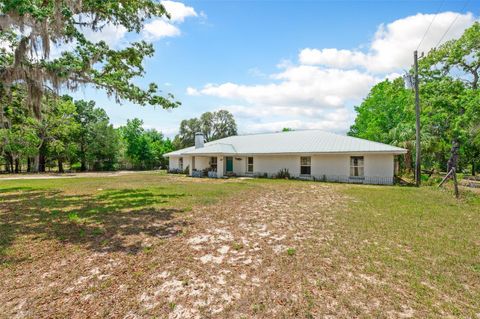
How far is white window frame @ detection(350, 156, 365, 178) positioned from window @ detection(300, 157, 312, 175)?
10.6ft

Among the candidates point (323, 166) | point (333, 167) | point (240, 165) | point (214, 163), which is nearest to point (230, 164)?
point (240, 165)

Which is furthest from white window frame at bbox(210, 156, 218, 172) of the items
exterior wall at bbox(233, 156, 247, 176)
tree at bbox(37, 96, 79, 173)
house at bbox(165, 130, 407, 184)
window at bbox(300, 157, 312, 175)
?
tree at bbox(37, 96, 79, 173)

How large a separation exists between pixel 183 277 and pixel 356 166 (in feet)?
57.3

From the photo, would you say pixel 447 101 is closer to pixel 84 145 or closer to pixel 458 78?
pixel 458 78

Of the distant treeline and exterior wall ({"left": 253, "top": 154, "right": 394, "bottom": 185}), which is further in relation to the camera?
the distant treeline

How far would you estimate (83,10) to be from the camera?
29.0 ft

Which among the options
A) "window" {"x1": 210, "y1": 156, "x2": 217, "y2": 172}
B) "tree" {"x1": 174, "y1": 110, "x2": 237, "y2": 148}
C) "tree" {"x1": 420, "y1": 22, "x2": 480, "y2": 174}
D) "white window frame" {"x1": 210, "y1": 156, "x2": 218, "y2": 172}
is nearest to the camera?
"tree" {"x1": 420, "y1": 22, "x2": 480, "y2": 174}

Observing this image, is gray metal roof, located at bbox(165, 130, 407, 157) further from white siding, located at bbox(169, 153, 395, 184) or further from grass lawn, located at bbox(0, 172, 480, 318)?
grass lawn, located at bbox(0, 172, 480, 318)

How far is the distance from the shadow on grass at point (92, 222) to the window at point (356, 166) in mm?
14356

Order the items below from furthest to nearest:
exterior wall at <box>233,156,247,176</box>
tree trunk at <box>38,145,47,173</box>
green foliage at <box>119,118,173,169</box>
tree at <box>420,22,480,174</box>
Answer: green foliage at <box>119,118,173,169</box> < tree trunk at <box>38,145,47,173</box> < exterior wall at <box>233,156,247,176</box> < tree at <box>420,22,480,174</box>

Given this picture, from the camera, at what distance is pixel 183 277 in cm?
397

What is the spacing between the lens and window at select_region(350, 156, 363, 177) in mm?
18094

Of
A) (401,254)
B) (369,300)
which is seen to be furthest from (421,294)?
(401,254)

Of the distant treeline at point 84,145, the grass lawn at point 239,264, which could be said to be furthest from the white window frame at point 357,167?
the distant treeline at point 84,145
